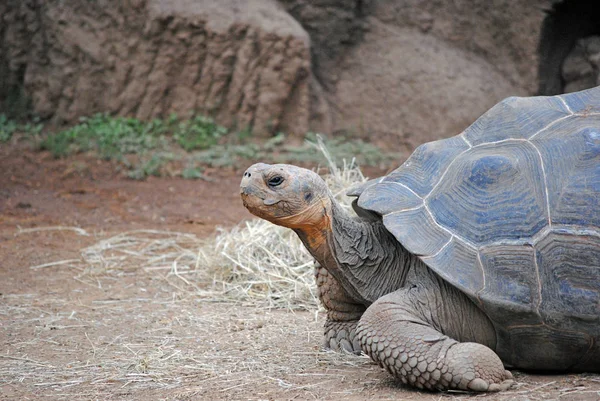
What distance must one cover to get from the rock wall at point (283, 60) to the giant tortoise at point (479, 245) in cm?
592

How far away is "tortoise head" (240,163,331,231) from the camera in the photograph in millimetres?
2760

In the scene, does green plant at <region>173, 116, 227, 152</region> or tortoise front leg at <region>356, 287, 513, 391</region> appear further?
green plant at <region>173, 116, 227, 152</region>

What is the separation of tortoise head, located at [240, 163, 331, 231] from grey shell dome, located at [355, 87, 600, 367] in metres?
0.27

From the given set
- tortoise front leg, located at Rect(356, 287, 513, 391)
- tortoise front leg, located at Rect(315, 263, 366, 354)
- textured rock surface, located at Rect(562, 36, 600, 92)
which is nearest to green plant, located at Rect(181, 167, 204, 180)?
textured rock surface, located at Rect(562, 36, 600, 92)

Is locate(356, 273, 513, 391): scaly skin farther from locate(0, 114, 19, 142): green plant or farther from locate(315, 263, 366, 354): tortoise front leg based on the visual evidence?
locate(0, 114, 19, 142): green plant

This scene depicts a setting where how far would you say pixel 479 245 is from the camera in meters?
2.77

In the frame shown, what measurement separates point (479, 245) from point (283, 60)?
6270 millimetres

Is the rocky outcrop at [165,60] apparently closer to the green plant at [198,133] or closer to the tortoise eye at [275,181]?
the green plant at [198,133]

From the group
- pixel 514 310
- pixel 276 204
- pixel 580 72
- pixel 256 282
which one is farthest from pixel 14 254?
pixel 580 72

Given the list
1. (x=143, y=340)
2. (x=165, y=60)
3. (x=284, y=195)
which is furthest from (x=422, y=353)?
(x=165, y=60)

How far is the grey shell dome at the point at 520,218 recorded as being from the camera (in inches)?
107

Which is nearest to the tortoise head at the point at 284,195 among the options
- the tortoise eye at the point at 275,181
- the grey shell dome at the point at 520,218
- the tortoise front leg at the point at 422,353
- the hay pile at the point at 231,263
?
the tortoise eye at the point at 275,181

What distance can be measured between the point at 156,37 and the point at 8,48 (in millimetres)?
1739

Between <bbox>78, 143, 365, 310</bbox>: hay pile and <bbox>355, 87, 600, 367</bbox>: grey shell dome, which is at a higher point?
<bbox>355, 87, 600, 367</bbox>: grey shell dome
